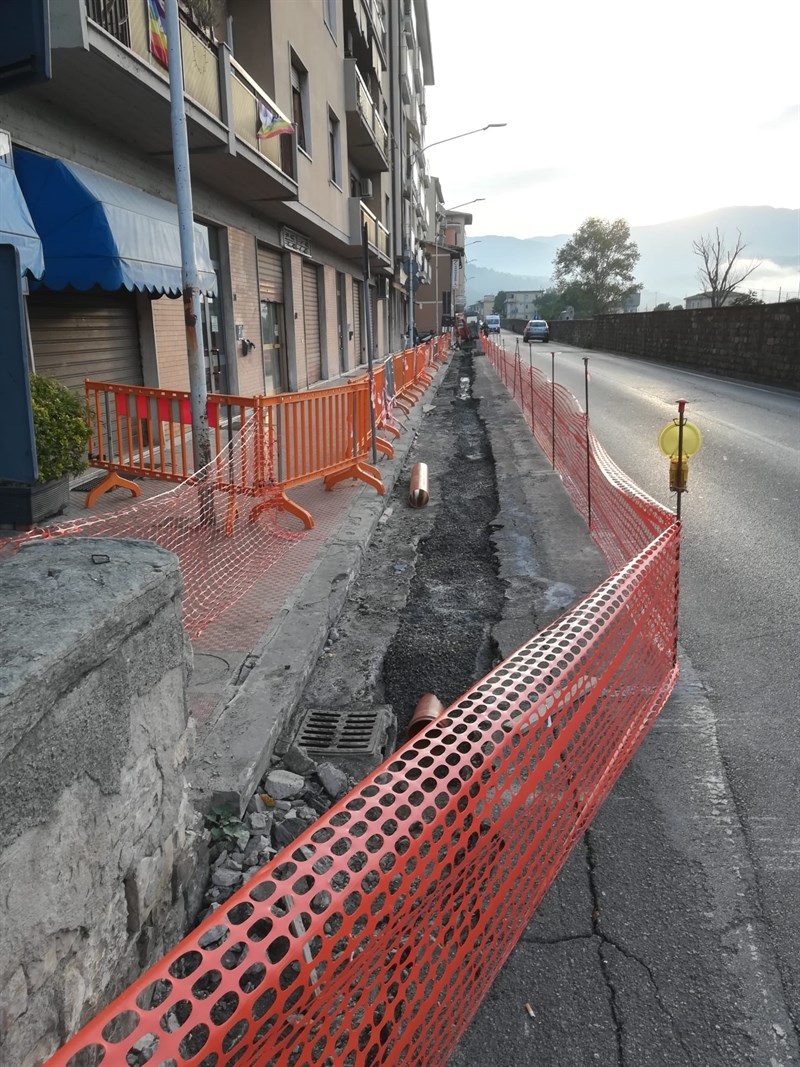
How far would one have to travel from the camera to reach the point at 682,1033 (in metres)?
2.17

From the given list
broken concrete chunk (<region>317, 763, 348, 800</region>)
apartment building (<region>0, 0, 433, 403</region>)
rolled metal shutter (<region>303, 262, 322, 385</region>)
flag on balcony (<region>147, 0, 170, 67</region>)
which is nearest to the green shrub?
apartment building (<region>0, 0, 433, 403</region>)

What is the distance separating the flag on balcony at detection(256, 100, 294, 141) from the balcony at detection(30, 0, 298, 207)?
9 centimetres

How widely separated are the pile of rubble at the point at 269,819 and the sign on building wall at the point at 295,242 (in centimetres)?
1588

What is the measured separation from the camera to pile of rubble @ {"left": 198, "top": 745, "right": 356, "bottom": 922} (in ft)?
8.89

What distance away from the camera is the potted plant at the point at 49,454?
6578 mm

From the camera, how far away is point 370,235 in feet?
81.0

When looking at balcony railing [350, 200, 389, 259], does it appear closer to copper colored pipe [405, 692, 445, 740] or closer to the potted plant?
the potted plant

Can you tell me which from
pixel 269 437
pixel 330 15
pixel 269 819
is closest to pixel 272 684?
pixel 269 819

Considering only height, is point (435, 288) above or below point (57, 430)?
above

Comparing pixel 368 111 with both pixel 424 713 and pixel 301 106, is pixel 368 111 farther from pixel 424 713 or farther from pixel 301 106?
pixel 424 713

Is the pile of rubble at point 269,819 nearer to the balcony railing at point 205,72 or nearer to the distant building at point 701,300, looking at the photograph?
the balcony railing at point 205,72

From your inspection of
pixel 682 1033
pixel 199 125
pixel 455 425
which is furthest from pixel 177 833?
pixel 455 425

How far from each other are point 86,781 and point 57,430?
568 centimetres

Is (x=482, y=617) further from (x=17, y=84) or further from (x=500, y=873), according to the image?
(x=17, y=84)
